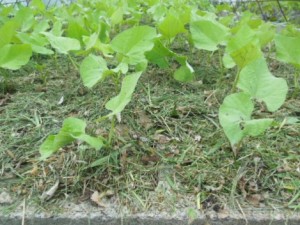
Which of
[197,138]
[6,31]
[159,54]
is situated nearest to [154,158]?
[197,138]

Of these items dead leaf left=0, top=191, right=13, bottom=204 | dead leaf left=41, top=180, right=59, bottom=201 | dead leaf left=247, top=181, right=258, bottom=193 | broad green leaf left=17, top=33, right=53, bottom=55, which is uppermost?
broad green leaf left=17, top=33, right=53, bottom=55

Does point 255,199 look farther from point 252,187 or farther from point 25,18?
point 25,18

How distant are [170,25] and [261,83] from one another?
1.17ft

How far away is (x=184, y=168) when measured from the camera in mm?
674

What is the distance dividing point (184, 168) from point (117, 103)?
177 millimetres

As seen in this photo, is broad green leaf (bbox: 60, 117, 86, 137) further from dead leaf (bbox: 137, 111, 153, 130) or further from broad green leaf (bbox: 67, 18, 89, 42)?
broad green leaf (bbox: 67, 18, 89, 42)

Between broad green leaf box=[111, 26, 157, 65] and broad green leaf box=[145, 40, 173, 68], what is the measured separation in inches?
5.0

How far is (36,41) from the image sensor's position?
0.96m

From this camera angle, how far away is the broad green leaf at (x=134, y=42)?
77cm

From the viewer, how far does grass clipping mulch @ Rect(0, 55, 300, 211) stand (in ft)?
2.04

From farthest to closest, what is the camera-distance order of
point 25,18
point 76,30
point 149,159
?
point 25,18
point 76,30
point 149,159

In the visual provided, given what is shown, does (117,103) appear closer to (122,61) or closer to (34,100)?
(122,61)

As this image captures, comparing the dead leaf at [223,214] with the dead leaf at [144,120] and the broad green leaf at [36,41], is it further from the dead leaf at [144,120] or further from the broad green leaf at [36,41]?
the broad green leaf at [36,41]

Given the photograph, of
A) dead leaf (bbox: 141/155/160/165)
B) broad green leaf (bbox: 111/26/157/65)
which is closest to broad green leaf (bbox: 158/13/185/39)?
broad green leaf (bbox: 111/26/157/65)
